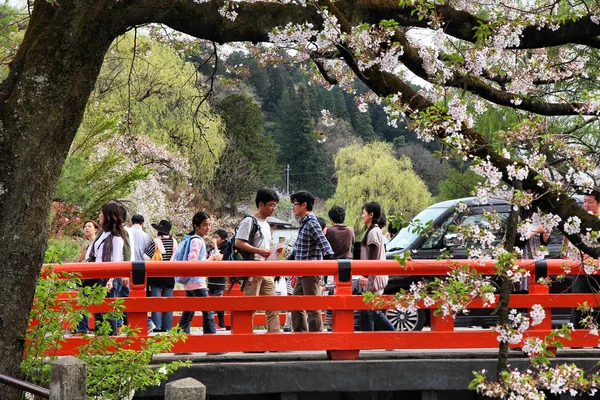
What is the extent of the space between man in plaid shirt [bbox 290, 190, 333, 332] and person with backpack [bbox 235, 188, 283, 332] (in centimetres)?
24

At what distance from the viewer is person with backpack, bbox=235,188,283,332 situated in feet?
29.4

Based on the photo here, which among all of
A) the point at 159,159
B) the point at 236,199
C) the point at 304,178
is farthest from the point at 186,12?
the point at 304,178

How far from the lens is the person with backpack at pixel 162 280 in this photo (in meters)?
10.3

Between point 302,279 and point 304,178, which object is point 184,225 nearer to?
point 302,279

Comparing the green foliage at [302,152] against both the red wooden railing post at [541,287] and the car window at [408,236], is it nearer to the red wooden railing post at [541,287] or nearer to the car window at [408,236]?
the car window at [408,236]

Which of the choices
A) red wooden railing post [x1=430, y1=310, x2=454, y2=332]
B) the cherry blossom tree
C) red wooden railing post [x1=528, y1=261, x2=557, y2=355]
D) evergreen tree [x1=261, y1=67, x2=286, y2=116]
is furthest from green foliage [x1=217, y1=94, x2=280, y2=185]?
the cherry blossom tree

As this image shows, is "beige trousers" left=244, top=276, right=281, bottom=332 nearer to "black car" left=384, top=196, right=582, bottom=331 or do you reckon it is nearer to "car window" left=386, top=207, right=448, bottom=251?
"black car" left=384, top=196, right=582, bottom=331

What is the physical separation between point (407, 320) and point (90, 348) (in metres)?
5.58

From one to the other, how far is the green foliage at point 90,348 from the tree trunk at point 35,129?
1.54 feet

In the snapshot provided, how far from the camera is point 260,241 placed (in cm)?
920

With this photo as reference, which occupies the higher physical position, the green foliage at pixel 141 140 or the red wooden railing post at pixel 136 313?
the green foliage at pixel 141 140

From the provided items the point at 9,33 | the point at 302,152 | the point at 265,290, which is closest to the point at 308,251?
the point at 265,290

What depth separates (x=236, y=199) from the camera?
5459cm

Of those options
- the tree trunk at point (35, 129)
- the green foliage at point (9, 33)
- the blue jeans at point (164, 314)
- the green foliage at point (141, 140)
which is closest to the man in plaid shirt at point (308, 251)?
the blue jeans at point (164, 314)
